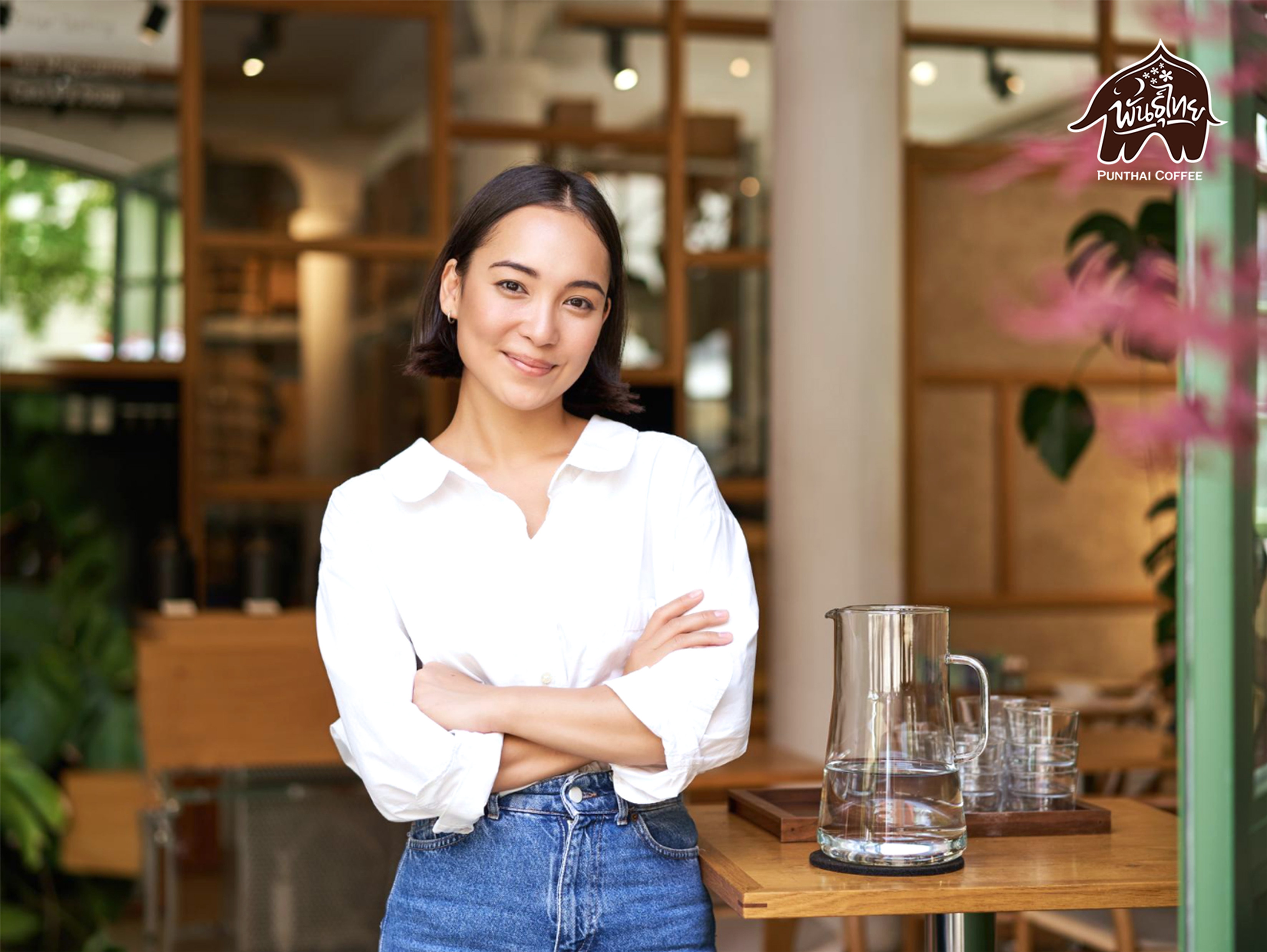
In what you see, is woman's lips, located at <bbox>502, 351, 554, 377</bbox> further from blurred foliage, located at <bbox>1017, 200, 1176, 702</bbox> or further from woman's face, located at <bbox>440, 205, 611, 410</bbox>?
blurred foliage, located at <bbox>1017, 200, 1176, 702</bbox>

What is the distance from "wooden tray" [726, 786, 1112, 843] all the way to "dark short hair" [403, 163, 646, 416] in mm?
515

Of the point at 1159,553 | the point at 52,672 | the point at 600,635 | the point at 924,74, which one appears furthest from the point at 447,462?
the point at 924,74

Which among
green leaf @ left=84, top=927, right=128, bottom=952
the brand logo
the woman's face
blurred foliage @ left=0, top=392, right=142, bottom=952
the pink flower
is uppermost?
the brand logo

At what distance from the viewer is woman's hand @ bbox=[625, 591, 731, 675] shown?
1.69 meters

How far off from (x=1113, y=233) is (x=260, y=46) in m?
3.42

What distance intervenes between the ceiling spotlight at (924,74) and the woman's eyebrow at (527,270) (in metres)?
4.76

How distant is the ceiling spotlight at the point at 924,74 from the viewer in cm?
620

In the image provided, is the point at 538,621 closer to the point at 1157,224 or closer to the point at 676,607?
the point at 676,607

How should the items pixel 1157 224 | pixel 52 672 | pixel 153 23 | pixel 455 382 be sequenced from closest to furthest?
pixel 1157 224 → pixel 52 672 → pixel 455 382 → pixel 153 23

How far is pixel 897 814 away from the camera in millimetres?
1600

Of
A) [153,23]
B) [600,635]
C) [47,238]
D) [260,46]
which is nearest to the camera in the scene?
[600,635]

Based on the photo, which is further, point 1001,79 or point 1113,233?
point 1001,79

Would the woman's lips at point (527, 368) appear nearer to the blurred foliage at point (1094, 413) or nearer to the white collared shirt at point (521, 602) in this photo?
the white collared shirt at point (521, 602)

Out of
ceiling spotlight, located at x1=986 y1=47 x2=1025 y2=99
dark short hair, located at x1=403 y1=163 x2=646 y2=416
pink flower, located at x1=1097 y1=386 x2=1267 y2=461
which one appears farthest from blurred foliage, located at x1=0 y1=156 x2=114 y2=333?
pink flower, located at x1=1097 y1=386 x2=1267 y2=461
